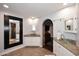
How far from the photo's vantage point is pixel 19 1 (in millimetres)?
1269

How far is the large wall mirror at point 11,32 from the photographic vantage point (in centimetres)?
230

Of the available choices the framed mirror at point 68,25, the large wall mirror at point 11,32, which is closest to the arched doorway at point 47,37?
the framed mirror at point 68,25

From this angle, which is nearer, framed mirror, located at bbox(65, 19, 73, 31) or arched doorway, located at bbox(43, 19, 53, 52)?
framed mirror, located at bbox(65, 19, 73, 31)

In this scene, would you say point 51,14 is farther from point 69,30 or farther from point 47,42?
point 47,42

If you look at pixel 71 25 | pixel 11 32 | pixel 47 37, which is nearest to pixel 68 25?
pixel 71 25

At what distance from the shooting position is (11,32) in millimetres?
2320

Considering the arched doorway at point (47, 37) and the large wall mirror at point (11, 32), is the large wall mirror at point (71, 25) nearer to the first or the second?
the arched doorway at point (47, 37)

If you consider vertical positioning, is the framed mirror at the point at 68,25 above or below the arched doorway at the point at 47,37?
above

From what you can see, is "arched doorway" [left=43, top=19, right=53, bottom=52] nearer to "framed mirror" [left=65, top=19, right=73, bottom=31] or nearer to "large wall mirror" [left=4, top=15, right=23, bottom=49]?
"framed mirror" [left=65, top=19, right=73, bottom=31]

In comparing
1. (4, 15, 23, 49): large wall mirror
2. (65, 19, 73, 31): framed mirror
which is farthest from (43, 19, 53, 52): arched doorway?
(4, 15, 23, 49): large wall mirror

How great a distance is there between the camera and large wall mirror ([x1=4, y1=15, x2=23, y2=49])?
90.5 inches

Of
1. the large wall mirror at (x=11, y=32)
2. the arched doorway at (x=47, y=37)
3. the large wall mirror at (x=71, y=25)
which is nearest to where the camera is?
the large wall mirror at (x=71, y=25)

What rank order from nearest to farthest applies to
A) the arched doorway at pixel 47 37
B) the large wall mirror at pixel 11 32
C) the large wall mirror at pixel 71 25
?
1. the large wall mirror at pixel 71 25
2. the arched doorway at pixel 47 37
3. the large wall mirror at pixel 11 32

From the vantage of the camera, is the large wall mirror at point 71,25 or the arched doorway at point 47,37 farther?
the arched doorway at point 47,37
